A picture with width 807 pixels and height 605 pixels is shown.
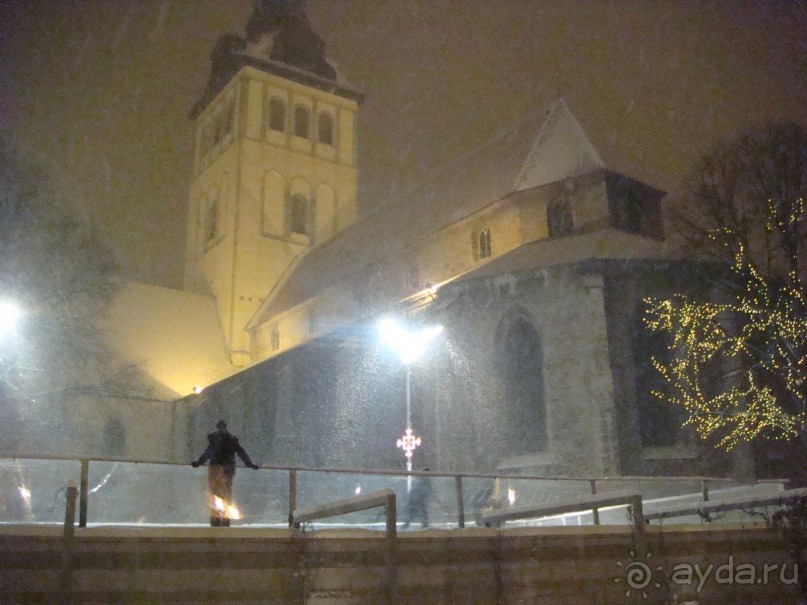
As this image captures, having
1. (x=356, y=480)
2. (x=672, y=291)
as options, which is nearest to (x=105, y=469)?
(x=356, y=480)

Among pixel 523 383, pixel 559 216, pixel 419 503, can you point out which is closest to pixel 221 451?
pixel 419 503

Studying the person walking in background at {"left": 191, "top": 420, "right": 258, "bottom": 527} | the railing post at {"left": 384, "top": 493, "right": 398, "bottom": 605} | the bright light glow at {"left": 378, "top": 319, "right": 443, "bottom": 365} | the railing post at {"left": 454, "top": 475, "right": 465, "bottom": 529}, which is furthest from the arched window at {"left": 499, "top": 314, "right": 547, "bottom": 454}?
the railing post at {"left": 384, "top": 493, "right": 398, "bottom": 605}

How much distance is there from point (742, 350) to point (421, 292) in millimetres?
9167

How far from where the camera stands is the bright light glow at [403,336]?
23078 millimetres

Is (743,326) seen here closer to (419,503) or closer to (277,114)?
(419,503)

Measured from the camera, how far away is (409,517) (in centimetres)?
1244

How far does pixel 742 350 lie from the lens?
20.6m

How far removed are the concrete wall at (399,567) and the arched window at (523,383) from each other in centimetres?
1506

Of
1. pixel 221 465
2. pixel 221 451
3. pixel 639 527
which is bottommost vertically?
pixel 639 527

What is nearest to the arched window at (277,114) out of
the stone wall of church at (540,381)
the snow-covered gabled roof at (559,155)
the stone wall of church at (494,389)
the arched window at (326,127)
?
the arched window at (326,127)

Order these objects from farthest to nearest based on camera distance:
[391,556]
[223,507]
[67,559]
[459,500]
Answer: [459,500] → [223,507] → [391,556] → [67,559]

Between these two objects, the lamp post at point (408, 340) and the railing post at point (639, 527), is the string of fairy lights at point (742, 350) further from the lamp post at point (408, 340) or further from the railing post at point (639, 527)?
the railing post at point (639, 527)

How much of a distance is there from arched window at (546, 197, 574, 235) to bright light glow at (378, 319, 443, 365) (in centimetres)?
479

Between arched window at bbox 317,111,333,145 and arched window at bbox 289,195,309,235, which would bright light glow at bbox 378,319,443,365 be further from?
arched window at bbox 317,111,333,145
